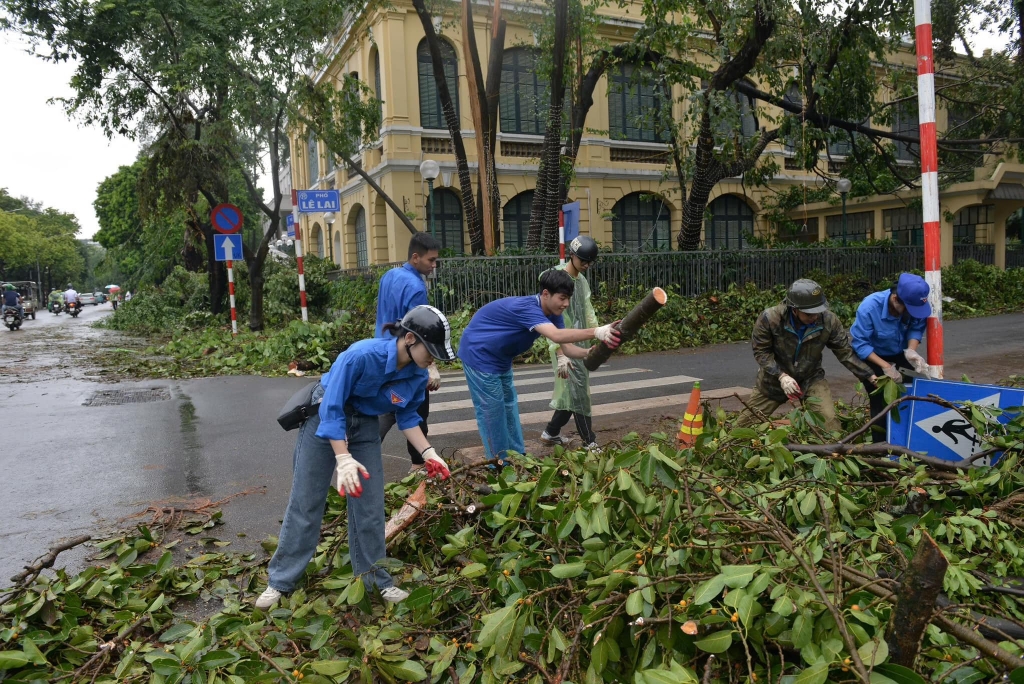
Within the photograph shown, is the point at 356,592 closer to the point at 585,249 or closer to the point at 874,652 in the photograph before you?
the point at 874,652

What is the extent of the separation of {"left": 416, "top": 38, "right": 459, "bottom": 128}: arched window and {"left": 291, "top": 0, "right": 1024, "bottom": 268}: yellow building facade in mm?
38

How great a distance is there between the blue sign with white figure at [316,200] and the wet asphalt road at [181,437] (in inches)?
144

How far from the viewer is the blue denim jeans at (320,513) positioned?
11.6 feet

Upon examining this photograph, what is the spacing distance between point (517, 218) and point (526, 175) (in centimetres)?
138

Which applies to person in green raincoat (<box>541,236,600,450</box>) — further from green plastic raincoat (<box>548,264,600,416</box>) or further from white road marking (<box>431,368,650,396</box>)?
white road marking (<box>431,368,650,396</box>)

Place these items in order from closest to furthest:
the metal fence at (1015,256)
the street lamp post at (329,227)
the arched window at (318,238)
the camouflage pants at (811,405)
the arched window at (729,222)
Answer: the camouflage pants at (811,405), the arched window at (729,222), the metal fence at (1015,256), the street lamp post at (329,227), the arched window at (318,238)

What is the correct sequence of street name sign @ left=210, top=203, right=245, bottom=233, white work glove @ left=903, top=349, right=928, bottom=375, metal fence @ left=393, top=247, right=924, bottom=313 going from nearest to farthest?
white work glove @ left=903, top=349, right=928, bottom=375
metal fence @ left=393, top=247, right=924, bottom=313
street name sign @ left=210, top=203, right=245, bottom=233

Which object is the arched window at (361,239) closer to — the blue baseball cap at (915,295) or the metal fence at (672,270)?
the metal fence at (672,270)

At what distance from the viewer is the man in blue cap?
5.14 meters

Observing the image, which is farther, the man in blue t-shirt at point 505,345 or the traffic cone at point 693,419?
the man in blue t-shirt at point 505,345

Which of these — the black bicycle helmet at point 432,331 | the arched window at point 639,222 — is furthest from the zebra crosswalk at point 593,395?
the arched window at point 639,222

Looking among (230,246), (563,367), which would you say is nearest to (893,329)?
(563,367)

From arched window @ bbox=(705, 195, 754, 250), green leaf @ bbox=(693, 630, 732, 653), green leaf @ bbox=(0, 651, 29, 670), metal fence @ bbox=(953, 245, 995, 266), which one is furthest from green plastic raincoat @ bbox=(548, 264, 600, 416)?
metal fence @ bbox=(953, 245, 995, 266)

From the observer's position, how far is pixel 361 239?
24.7m
